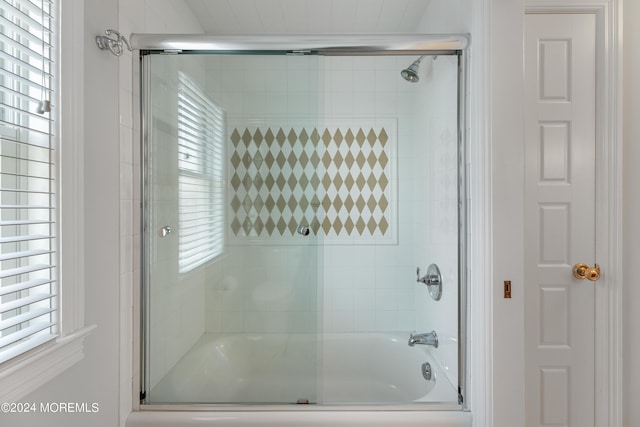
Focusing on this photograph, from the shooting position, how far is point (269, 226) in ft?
5.23

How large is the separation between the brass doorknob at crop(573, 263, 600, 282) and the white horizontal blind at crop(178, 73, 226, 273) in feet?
5.33

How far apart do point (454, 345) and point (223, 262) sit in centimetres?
108

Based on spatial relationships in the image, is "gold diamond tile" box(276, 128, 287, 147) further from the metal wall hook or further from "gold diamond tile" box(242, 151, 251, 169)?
the metal wall hook

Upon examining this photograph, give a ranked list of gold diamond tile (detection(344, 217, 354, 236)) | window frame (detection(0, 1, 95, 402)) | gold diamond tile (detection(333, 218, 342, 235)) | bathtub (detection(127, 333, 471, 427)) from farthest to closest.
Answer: gold diamond tile (detection(344, 217, 354, 236))
gold diamond tile (detection(333, 218, 342, 235))
bathtub (detection(127, 333, 471, 427))
window frame (detection(0, 1, 95, 402))

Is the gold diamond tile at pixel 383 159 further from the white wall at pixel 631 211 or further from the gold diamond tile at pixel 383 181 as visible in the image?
the white wall at pixel 631 211

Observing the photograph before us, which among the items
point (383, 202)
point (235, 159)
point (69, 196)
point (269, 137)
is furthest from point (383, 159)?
Result: point (69, 196)

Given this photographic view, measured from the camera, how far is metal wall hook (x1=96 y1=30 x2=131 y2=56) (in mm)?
1269

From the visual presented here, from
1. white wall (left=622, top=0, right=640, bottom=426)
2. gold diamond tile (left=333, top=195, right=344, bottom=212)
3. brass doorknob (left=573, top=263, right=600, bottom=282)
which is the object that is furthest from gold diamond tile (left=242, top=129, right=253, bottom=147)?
white wall (left=622, top=0, right=640, bottom=426)

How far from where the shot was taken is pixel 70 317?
1121mm

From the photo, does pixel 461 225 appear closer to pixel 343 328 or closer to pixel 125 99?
pixel 343 328

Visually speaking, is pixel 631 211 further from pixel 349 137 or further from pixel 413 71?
pixel 349 137

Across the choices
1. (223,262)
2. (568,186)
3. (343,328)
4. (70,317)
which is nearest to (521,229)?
(568,186)

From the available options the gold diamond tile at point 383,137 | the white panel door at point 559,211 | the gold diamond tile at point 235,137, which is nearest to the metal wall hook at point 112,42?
the gold diamond tile at point 235,137

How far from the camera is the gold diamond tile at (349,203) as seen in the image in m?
2.06
